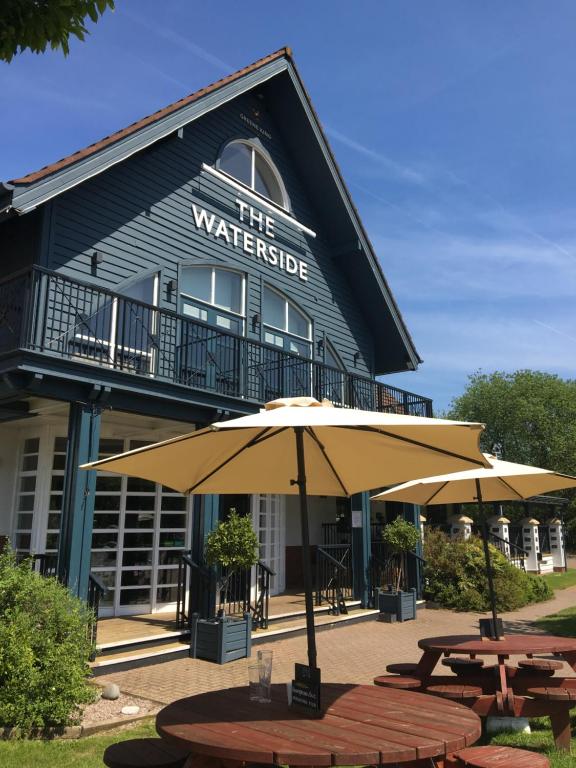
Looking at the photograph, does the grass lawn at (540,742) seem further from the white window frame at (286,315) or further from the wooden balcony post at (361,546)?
the white window frame at (286,315)

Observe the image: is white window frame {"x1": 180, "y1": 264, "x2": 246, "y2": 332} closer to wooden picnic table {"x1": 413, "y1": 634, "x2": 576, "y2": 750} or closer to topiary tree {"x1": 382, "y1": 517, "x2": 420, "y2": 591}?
topiary tree {"x1": 382, "y1": 517, "x2": 420, "y2": 591}

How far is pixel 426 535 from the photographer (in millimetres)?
16688

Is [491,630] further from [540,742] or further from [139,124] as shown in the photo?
[139,124]

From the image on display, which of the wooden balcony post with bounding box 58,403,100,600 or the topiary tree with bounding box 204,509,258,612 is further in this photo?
the topiary tree with bounding box 204,509,258,612

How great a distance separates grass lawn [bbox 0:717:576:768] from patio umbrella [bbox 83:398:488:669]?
2.26 m

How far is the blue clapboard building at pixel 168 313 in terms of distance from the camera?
8617 millimetres

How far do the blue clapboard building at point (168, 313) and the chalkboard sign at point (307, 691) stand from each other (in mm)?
5221

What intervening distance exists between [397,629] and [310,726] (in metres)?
9.11

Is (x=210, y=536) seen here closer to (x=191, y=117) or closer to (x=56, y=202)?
(x=56, y=202)

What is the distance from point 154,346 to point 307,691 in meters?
6.85

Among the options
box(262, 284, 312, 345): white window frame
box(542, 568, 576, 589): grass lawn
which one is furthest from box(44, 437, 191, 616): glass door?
box(542, 568, 576, 589): grass lawn

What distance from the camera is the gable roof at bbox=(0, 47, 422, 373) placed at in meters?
9.02

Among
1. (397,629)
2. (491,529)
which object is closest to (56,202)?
(397,629)

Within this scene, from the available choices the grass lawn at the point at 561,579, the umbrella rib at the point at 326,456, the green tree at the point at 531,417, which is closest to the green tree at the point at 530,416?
the green tree at the point at 531,417
